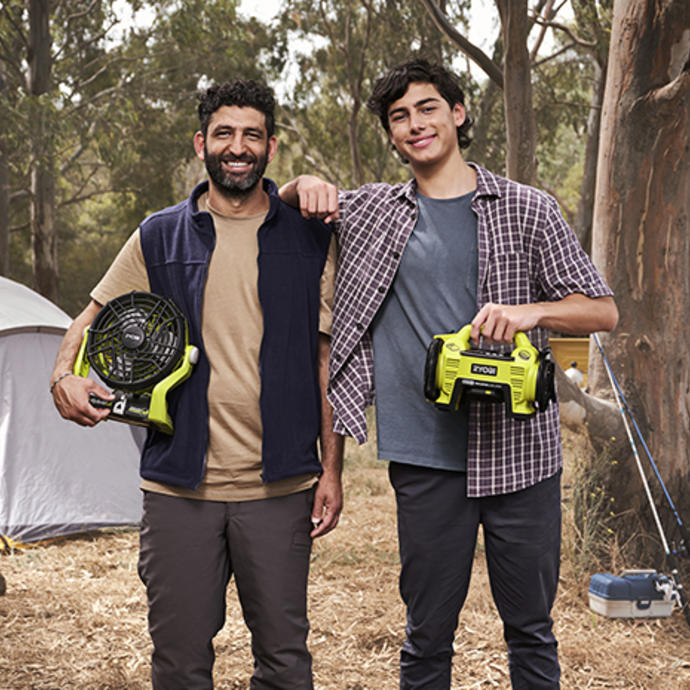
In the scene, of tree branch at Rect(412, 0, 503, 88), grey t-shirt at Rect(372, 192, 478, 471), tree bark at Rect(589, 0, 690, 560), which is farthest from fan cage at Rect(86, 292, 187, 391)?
tree branch at Rect(412, 0, 503, 88)

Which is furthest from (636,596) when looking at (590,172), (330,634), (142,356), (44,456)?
(590,172)

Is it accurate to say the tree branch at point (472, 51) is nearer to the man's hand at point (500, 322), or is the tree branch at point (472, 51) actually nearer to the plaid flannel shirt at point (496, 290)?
the plaid flannel shirt at point (496, 290)

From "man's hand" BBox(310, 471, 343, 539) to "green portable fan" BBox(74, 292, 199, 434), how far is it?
0.46 m

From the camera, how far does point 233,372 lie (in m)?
2.45

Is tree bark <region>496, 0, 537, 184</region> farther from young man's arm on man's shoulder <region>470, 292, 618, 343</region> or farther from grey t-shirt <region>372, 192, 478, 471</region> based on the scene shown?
young man's arm on man's shoulder <region>470, 292, 618, 343</region>

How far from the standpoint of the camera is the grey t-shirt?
101 inches

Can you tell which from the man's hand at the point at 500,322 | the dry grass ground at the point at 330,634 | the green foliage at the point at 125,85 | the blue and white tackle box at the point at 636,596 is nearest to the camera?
the man's hand at the point at 500,322

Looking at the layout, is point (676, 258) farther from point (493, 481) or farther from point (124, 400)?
point (124, 400)

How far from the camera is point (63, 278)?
24438 millimetres

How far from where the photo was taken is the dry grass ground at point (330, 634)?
12.7 ft

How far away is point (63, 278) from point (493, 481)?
23502 millimetres

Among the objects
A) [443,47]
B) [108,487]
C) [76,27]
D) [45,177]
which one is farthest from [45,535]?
[76,27]

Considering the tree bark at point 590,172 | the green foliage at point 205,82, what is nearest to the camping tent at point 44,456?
the green foliage at point 205,82

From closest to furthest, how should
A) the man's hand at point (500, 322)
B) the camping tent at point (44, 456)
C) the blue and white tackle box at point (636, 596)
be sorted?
the man's hand at point (500, 322) → the blue and white tackle box at point (636, 596) → the camping tent at point (44, 456)
